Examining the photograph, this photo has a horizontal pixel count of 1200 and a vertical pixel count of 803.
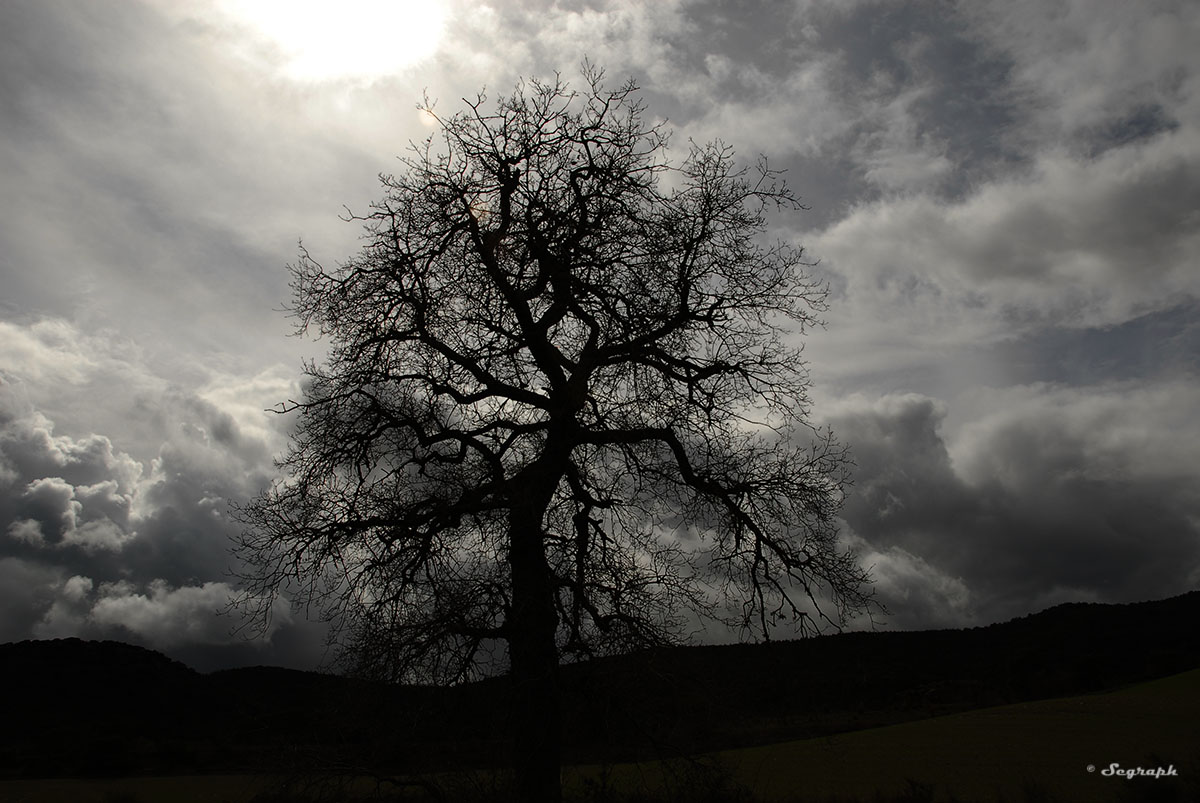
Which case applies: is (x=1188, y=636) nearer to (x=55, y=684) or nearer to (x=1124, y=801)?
(x=1124, y=801)

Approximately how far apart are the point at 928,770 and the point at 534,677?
10469 mm

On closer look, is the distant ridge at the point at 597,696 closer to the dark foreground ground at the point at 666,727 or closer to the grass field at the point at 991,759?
the dark foreground ground at the point at 666,727

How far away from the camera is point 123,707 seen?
84.2 feet

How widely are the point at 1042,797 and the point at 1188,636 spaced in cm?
4003

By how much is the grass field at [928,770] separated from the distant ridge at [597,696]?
566mm

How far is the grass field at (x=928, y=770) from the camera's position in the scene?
8391 mm

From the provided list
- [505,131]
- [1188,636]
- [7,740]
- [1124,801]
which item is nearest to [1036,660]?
[1188,636]

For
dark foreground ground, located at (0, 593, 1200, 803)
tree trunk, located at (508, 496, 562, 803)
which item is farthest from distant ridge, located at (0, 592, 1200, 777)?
tree trunk, located at (508, 496, 562, 803)

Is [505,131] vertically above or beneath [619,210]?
above

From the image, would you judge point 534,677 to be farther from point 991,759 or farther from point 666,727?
point 991,759

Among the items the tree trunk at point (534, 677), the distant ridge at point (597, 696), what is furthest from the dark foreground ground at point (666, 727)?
the tree trunk at point (534, 677)

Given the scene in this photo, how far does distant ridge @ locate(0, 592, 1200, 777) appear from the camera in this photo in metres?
6.62

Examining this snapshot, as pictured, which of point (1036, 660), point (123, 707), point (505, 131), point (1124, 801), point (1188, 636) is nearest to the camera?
point (505, 131)

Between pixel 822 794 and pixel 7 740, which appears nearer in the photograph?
pixel 822 794
